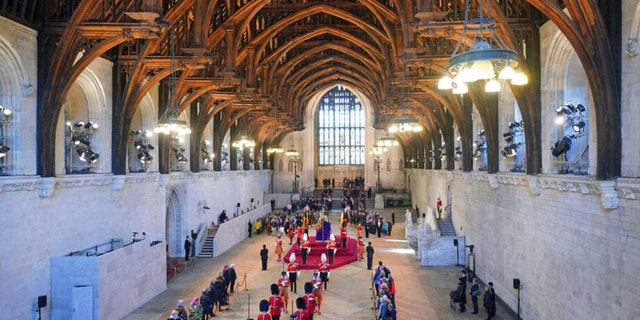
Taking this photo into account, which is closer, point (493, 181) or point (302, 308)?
point (302, 308)

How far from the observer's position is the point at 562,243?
12211 mm

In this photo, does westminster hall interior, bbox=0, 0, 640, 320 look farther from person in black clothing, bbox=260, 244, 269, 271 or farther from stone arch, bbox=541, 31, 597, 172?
person in black clothing, bbox=260, 244, 269, 271

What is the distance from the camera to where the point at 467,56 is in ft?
19.9

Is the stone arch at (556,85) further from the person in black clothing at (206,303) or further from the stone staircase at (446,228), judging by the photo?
the stone staircase at (446,228)

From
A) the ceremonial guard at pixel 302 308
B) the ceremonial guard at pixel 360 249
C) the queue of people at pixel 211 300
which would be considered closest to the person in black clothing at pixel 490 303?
the ceremonial guard at pixel 302 308

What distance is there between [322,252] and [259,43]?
10526 millimetres

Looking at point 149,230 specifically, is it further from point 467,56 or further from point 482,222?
point 467,56

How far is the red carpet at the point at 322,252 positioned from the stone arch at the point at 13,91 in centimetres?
1270

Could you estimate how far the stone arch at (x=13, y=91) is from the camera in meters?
13.0

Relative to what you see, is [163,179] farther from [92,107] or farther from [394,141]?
[394,141]

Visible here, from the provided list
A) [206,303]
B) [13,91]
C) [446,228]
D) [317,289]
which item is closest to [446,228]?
[446,228]

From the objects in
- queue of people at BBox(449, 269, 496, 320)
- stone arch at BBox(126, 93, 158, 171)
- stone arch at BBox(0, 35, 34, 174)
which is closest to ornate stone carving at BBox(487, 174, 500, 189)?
queue of people at BBox(449, 269, 496, 320)

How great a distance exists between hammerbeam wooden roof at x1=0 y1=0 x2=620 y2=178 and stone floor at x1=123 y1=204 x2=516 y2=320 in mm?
4766

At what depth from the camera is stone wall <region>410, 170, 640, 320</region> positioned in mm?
9305
